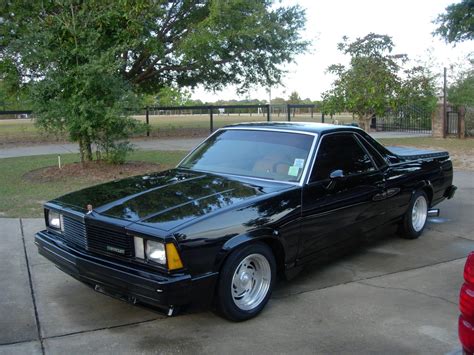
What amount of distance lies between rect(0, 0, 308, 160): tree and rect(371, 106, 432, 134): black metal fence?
23.7 ft

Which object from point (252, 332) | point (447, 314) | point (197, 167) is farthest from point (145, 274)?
point (447, 314)

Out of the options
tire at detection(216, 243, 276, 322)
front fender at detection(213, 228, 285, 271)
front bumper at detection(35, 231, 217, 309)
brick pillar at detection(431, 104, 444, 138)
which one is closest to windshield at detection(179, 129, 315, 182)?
front fender at detection(213, 228, 285, 271)

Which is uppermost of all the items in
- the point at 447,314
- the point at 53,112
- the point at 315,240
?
the point at 53,112

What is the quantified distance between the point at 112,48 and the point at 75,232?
313 inches

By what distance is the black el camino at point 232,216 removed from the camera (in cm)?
368

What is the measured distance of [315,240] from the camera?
470 cm

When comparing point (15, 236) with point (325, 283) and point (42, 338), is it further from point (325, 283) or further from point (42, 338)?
point (325, 283)

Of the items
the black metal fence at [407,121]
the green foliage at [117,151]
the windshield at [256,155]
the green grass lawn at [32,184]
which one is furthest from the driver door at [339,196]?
the black metal fence at [407,121]

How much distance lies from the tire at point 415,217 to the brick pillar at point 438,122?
53.3 feet

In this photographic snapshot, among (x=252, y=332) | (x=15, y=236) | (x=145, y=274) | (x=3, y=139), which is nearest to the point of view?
(x=145, y=274)

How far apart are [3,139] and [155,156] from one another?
10449mm

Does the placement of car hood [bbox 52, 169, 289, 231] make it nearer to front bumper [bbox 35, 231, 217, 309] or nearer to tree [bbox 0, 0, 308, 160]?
front bumper [bbox 35, 231, 217, 309]

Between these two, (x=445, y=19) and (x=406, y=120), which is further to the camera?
(x=406, y=120)

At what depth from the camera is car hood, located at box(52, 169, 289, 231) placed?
3887 millimetres
